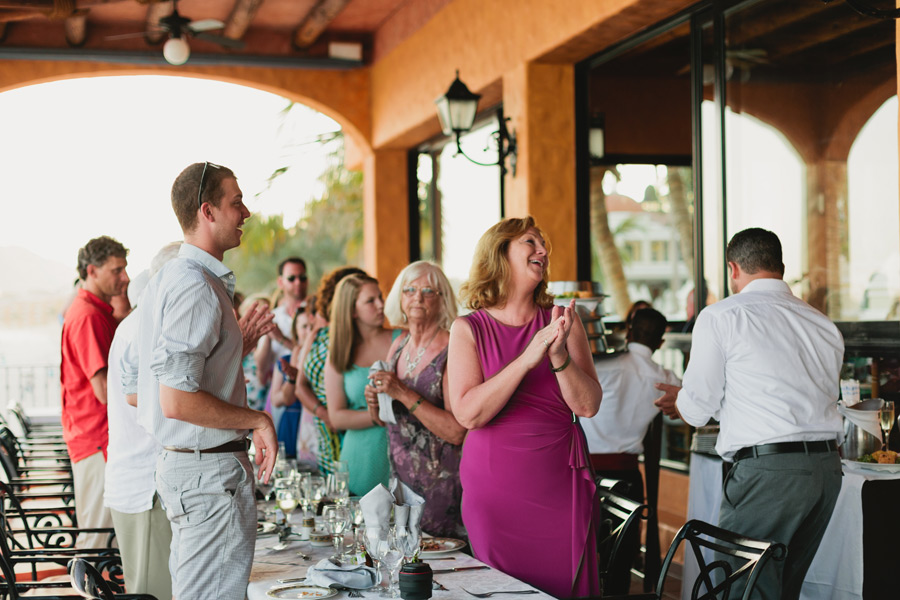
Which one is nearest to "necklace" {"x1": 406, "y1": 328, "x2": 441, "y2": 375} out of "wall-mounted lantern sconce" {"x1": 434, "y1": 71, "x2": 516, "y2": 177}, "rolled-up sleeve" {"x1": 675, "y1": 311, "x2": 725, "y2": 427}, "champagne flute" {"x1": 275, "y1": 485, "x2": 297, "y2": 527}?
"champagne flute" {"x1": 275, "y1": 485, "x2": 297, "y2": 527}

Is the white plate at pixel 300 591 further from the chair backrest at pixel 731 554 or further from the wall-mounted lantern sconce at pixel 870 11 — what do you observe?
the wall-mounted lantern sconce at pixel 870 11

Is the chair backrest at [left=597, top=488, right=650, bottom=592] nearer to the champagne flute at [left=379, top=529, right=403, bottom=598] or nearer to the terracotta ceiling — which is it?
the champagne flute at [left=379, top=529, right=403, bottom=598]

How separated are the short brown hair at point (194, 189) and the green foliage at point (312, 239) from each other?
2888 cm

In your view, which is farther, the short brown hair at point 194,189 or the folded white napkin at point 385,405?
the folded white napkin at point 385,405

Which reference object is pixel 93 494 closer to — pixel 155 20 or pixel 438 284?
pixel 438 284

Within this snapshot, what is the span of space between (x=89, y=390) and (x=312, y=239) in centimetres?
3486

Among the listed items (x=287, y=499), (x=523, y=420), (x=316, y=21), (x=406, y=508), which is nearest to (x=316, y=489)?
(x=287, y=499)

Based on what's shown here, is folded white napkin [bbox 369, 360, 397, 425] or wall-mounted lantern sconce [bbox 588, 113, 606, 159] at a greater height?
wall-mounted lantern sconce [bbox 588, 113, 606, 159]

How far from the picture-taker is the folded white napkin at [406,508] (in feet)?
7.50

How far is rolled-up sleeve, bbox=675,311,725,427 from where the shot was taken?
3197 millimetres

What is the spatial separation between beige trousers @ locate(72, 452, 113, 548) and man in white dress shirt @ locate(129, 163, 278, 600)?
79.2 inches

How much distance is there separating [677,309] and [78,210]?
58.0ft

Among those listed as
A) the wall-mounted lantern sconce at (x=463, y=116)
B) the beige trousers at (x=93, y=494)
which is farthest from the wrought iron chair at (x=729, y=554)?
the wall-mounted lantern sconce at (x=463, y=116)

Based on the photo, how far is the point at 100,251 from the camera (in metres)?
4.42
